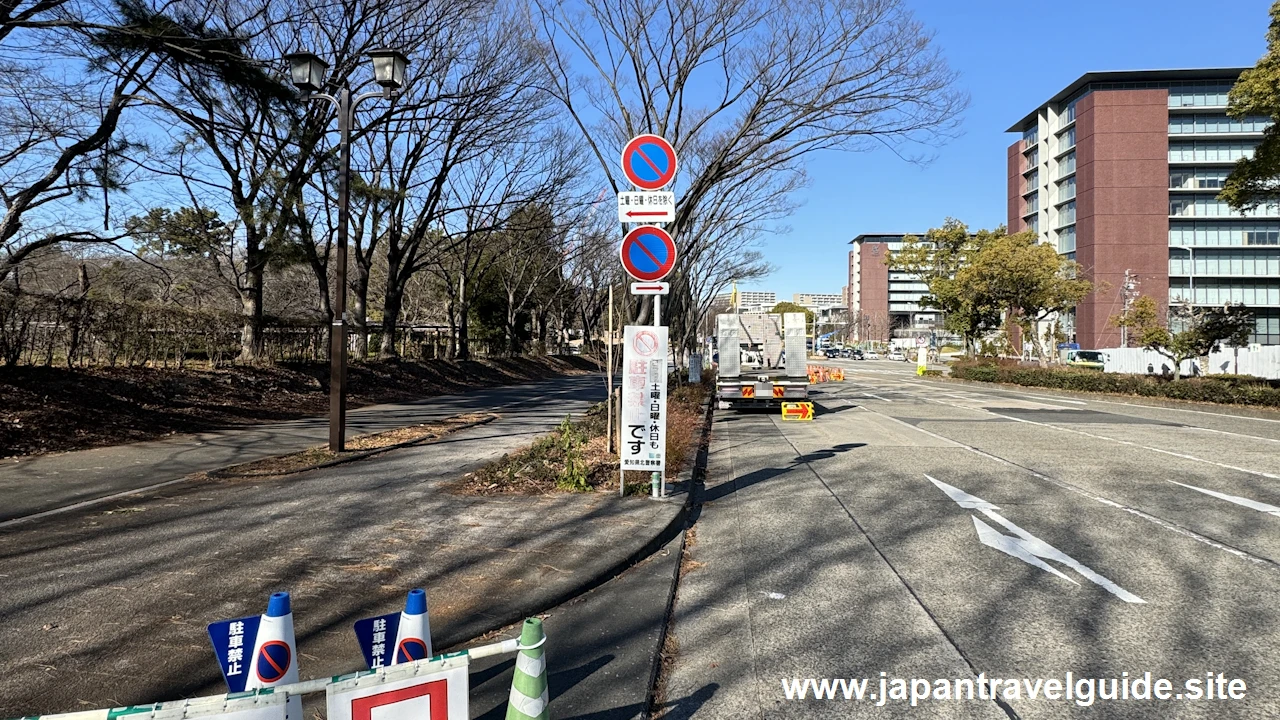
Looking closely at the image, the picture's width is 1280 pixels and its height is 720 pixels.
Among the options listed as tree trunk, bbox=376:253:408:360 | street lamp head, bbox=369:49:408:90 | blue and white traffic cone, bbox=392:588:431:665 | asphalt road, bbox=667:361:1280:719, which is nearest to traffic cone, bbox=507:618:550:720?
blue and white traffic cone, bbox=392:588:431:665

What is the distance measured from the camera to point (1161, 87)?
61.1 m

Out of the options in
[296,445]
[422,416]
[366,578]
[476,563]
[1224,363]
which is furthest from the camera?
[1224,363]

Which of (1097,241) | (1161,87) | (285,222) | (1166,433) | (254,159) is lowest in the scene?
(1166,433)

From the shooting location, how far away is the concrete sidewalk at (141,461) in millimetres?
7375

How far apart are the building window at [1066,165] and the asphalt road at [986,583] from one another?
63.4 m

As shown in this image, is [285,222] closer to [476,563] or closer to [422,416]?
[422,416]

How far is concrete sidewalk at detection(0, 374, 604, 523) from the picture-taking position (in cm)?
738

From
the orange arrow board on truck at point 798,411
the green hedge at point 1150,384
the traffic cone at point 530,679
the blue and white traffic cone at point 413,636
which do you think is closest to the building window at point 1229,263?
the green hedge at point 1150,384

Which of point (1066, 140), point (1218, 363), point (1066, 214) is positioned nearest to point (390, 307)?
point (1218, 363)

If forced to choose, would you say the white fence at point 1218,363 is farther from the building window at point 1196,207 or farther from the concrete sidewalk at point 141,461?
the concrete sidewalk at point 141,461

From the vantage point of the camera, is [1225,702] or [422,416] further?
[422,416]

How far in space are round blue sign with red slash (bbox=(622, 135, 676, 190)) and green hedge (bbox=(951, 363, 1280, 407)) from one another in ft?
70.7

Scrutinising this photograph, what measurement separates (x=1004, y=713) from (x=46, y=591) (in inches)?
210

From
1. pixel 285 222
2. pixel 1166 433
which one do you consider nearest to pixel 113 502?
pixel 285 222
